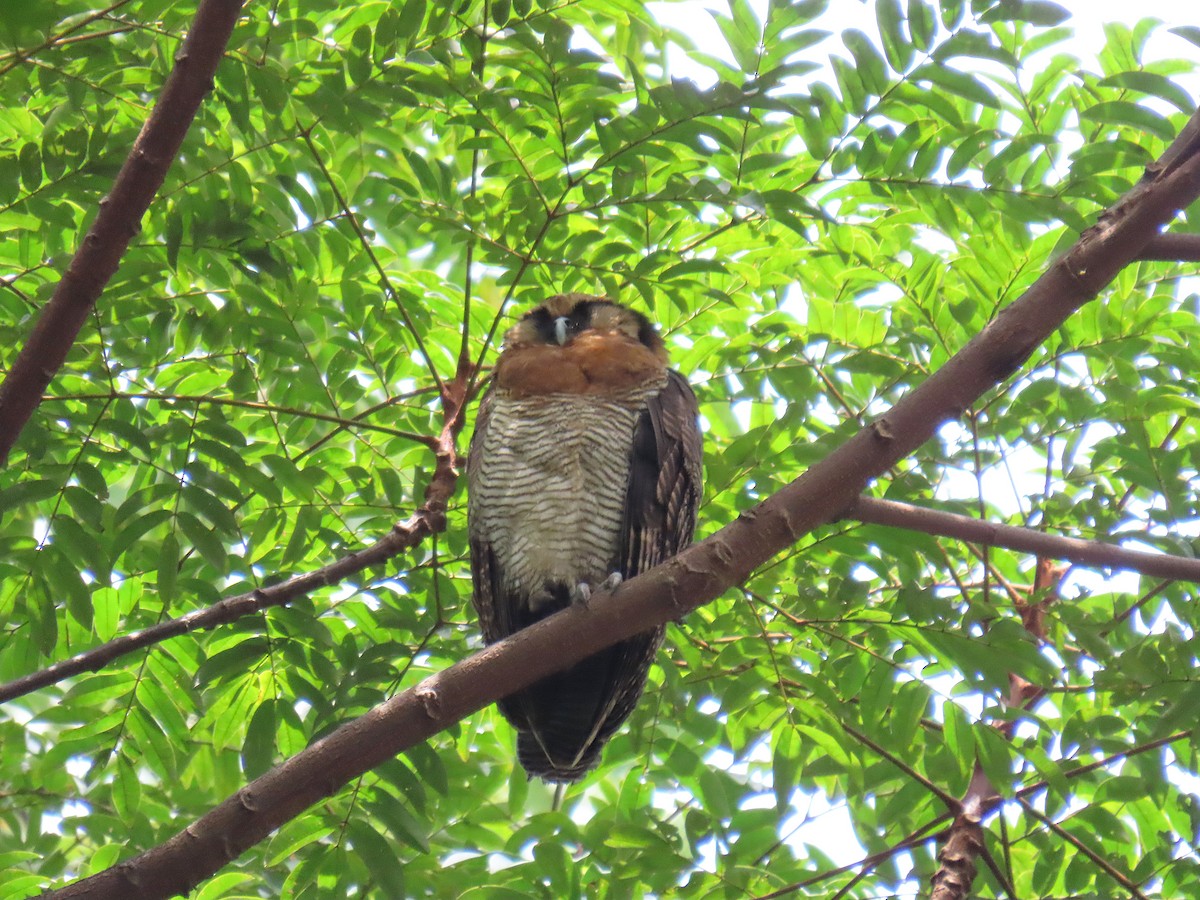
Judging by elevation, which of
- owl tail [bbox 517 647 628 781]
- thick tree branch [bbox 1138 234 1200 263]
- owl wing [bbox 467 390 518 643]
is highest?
owl wing [bbox 467 390 518 643]

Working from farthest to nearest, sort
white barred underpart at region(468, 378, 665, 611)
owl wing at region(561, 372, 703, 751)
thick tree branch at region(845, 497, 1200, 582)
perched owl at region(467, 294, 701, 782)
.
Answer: white barred underpart at region(468, 378, 665, 611), perched owl at region(467, 294, 701, 782), owl wing at region(561, 372, 703, 751), thick tree branch at region(845, 497, 1200, 582)

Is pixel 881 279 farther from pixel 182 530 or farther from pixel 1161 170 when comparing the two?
pixel 182 530

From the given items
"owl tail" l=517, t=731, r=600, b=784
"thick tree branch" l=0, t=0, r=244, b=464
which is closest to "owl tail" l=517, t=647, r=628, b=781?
"owl tail" l=517, t=731, r=600, b=784

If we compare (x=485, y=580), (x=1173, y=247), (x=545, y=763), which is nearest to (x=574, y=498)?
(x=485, y=580)

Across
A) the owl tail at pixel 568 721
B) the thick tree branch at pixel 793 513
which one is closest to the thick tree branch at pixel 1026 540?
the thick tree branch at pixel 793 513

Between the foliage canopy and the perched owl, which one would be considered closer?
the foliage canopy

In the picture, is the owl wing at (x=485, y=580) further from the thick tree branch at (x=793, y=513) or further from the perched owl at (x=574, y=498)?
the thick tree branch at (x=793, y=513)

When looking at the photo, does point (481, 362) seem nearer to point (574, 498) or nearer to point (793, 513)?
point (574, 498)

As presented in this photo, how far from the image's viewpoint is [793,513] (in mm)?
2926

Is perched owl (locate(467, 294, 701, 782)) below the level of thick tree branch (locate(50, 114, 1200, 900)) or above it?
above

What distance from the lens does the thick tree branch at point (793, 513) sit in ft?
9.03

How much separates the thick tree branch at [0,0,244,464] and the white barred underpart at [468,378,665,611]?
5.74ft

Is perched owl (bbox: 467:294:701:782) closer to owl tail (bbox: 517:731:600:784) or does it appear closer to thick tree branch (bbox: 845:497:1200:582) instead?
owl tail (bbox: 517:731:600:784)

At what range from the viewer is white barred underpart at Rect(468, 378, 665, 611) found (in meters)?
4.38
